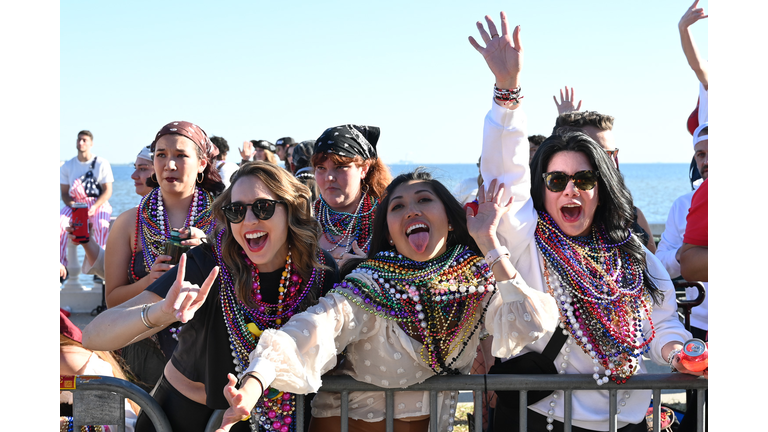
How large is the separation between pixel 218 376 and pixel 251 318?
26cm

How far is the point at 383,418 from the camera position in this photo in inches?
100

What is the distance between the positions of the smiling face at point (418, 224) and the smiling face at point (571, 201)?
0.46m

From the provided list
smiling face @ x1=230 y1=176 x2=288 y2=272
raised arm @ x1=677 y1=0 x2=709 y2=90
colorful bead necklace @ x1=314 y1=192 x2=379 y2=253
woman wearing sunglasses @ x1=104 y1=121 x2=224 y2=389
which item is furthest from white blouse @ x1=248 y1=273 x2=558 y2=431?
raised arm @ x1=677 y1=0 x2=709 y2=90

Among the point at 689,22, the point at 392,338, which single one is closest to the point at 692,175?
the point at 689,22

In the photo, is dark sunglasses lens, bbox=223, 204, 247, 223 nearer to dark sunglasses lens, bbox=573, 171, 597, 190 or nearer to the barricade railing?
the barricade railing

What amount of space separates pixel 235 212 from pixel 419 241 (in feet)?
2.50

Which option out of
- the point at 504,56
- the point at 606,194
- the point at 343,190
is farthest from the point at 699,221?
the point at 343,190

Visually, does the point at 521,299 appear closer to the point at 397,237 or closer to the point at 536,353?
the point at 536,353

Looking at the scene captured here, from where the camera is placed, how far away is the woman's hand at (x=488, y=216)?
2449 mm

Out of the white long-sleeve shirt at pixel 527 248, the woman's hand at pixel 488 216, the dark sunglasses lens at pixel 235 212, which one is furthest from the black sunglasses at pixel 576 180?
the dark sunglasses lens at pixel 235 212

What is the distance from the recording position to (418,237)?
257 centimetres

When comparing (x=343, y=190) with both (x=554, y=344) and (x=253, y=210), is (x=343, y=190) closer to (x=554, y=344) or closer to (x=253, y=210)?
(x=253, y=210)

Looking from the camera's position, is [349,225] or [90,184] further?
[90,184]

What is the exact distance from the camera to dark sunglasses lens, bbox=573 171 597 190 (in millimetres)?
2619
